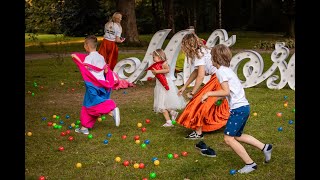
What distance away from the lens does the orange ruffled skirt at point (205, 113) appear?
8.19 meters

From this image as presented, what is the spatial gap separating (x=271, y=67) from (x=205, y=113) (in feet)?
17.8

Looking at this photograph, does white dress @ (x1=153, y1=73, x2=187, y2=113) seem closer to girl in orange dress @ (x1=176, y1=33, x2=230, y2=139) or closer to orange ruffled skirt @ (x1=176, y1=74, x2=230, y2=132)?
girl in orange dress @ (x1=176, y1=33, x2=230, y2=139)

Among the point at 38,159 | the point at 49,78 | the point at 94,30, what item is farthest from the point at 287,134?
the point at 94,30

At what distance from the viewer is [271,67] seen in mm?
13086

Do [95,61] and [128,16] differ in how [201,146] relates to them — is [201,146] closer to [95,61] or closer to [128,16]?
[95,61]

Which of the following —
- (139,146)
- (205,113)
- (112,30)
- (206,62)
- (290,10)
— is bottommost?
(139,146)

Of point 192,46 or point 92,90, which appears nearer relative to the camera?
point 192,46

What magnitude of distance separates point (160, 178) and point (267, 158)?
1485 mm

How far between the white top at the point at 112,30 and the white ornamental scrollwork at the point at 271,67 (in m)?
3.73

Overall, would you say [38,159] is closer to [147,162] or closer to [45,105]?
[147,162]

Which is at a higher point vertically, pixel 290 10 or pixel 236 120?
pixel 290 10

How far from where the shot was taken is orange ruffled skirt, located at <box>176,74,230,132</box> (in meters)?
8.19

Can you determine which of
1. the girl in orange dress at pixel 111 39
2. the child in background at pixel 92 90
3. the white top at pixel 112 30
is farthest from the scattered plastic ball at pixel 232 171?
the white top at pixel 112 30

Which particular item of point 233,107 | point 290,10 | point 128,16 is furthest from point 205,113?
point 290,10
